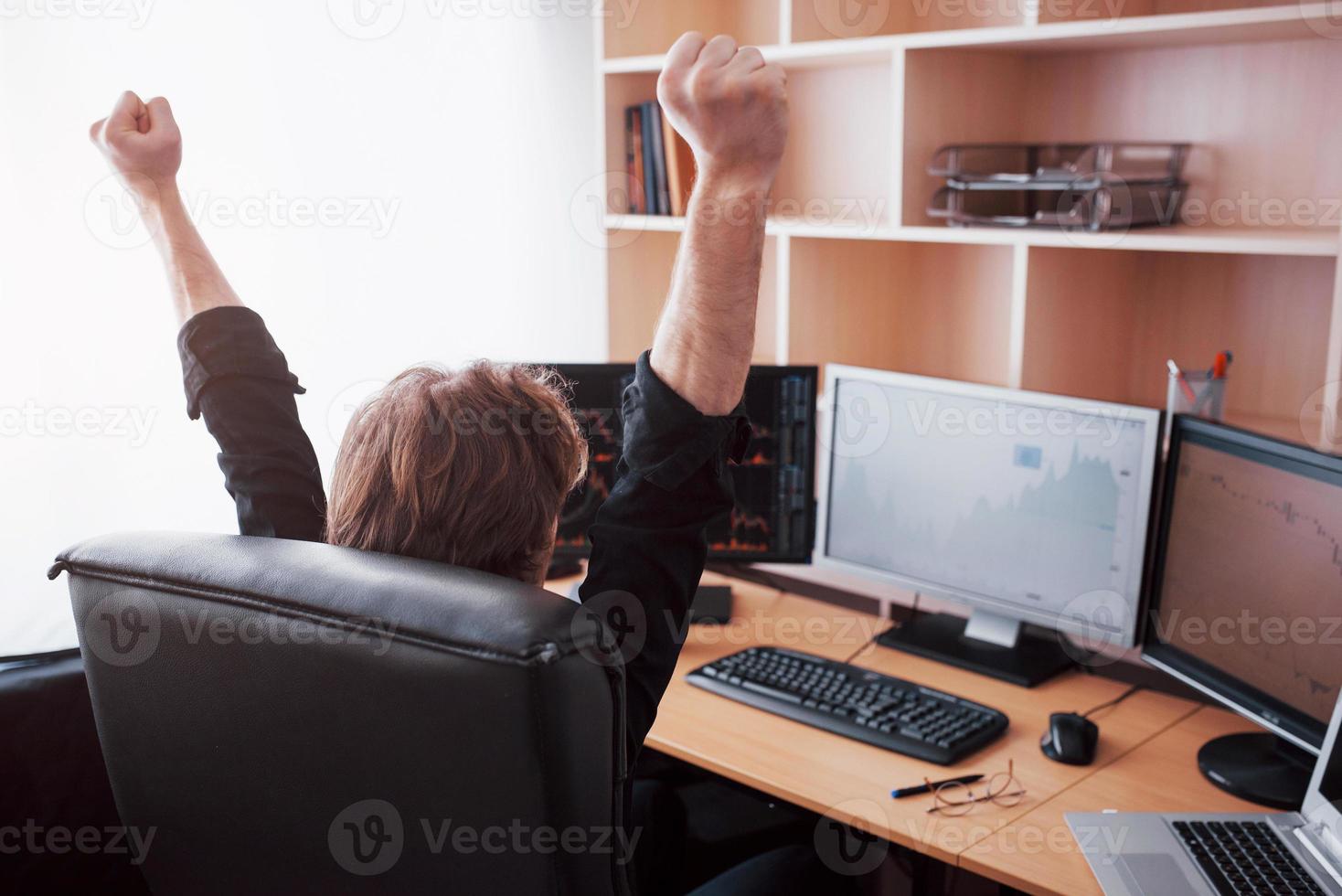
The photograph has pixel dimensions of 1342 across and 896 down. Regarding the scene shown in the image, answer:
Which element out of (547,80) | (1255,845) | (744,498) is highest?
(547,80)

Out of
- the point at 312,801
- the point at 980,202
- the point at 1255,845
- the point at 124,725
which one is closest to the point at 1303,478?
the point at 1255,845

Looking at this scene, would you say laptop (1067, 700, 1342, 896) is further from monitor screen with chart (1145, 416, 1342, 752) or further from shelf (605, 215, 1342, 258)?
shelf (605, 215, 1342, 258)

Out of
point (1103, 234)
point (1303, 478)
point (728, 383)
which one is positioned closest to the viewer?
point (728, 383)

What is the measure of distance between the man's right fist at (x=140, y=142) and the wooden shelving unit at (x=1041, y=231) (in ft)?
4.05

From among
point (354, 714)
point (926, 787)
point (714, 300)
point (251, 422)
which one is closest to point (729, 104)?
point (714, 300)

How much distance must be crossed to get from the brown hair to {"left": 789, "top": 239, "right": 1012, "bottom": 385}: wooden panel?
1.40 meters

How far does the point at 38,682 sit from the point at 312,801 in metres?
1.09

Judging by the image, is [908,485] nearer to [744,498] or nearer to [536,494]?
[744,498]

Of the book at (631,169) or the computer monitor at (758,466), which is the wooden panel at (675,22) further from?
the computer monitor at (758,466)

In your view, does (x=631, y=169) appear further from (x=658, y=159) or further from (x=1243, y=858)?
(x=1243, y=858)

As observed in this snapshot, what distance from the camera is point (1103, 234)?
184cm

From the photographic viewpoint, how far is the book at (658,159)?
8.09 feet

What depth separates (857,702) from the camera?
5.82 feet

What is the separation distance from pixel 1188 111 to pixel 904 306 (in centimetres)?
70
